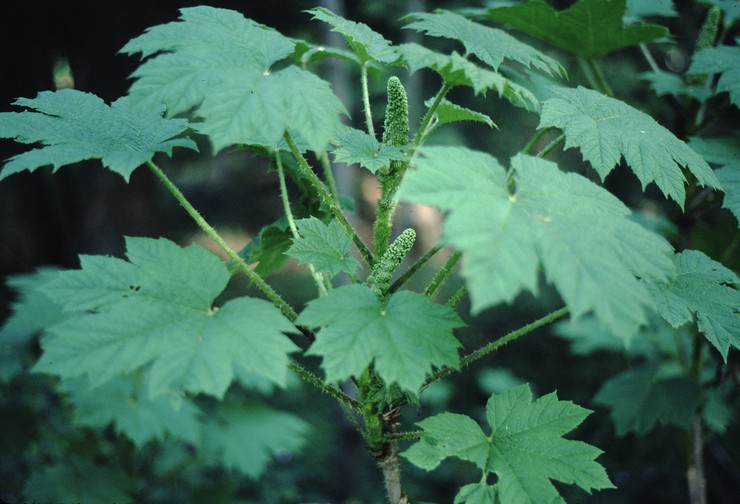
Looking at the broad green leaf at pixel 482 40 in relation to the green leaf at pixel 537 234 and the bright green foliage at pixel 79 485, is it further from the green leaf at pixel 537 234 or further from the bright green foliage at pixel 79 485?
the bright green foliage at pixel 79 485

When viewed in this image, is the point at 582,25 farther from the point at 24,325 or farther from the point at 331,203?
the point at 24,325

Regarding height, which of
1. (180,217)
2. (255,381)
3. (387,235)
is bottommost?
(180,217)

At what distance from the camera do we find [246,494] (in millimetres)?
5242

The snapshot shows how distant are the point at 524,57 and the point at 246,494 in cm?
499

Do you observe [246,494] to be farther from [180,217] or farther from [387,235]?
[387,235]

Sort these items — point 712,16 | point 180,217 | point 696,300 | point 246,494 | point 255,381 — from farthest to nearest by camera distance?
1. point 180,217
2. point 246,494
3. point 255,381
4. point 712,16
5. point 696,300

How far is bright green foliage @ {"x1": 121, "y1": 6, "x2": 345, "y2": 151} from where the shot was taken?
114 centimetres

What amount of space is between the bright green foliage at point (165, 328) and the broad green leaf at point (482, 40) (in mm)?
870

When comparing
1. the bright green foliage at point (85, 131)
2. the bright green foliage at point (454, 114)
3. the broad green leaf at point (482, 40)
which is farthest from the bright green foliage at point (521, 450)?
the bright green foliage at point (85, 131)

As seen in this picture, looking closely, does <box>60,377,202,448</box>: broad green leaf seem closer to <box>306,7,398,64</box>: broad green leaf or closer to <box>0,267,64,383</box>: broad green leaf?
<box>0,267,64,383</box>: broad green leaf

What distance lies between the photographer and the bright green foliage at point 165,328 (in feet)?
3.54

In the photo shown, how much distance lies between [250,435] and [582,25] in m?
3.04

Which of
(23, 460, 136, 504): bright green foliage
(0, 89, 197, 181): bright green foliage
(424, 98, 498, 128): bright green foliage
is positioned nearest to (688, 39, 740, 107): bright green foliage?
(424, 98, 498, 128): bright green foliage

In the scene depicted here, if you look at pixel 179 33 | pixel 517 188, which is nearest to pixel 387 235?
pixel 517 188
